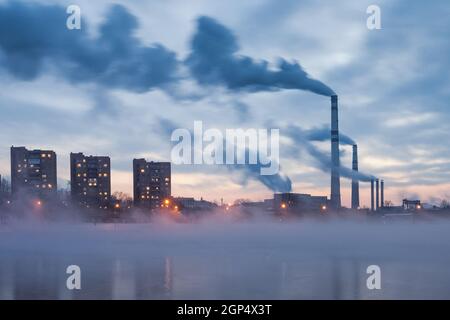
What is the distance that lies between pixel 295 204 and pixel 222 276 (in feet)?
396

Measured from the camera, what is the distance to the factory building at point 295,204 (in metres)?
144

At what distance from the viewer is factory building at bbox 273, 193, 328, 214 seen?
14450 centimetres

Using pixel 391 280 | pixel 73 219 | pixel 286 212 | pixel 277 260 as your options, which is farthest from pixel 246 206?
pixel 391 280

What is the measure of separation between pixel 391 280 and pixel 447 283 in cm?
277

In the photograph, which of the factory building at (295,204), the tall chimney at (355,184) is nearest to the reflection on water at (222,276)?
the tall chimney at (355,184)

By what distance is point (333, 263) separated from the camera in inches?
1372

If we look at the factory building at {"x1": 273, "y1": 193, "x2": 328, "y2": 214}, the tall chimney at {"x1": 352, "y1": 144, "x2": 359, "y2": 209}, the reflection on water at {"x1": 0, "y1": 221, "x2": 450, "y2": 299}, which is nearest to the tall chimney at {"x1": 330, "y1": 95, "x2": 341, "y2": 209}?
the tall chimney at {"x1": 352, "y1": 144, "x2": 359, "y2": 209}

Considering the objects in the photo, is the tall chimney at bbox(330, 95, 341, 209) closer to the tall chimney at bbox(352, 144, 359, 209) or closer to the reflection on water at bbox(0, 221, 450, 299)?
the tall chimney at bbox(352, 144, 359, 209)

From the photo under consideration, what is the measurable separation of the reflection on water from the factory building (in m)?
103

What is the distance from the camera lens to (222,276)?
91.8 ft

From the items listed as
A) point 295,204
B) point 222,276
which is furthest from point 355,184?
point 222,276

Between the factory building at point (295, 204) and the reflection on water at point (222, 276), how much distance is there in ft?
338

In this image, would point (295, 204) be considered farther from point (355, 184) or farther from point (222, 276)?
point (222, 276)
